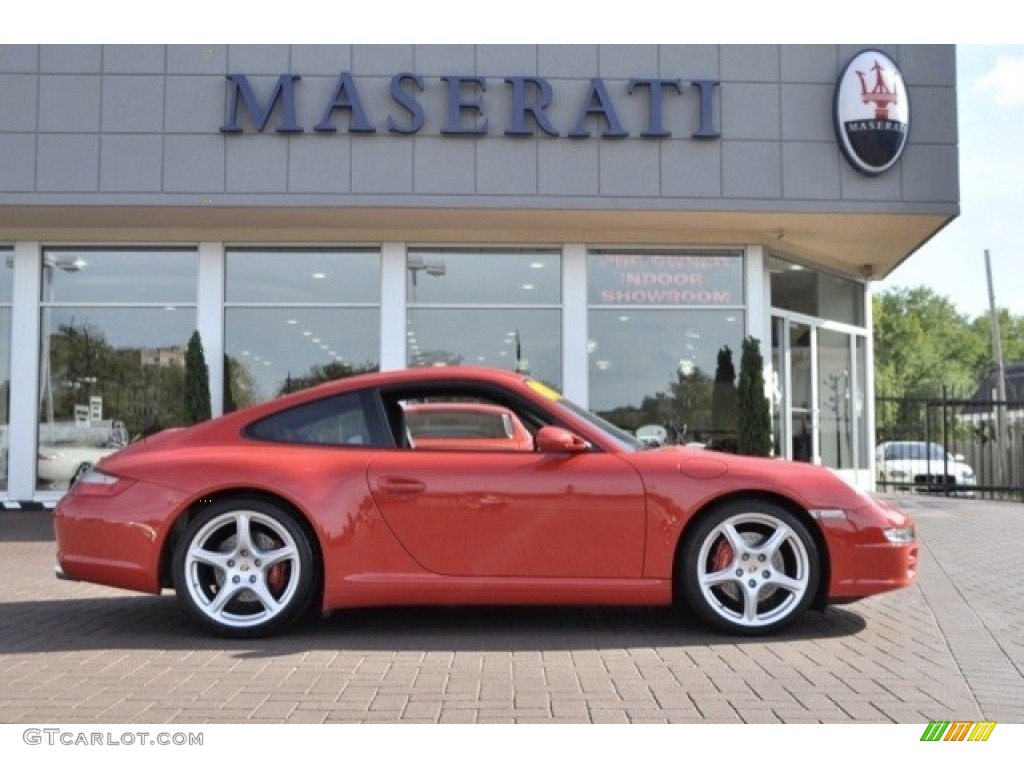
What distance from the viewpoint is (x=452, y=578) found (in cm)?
500

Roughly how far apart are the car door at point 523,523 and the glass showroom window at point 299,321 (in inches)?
304

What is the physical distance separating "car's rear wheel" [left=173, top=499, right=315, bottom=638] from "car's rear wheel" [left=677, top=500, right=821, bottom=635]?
1.89 m

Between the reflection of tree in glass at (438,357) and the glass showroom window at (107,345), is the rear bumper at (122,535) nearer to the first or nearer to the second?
the reflection of tree in glass at (438,357)

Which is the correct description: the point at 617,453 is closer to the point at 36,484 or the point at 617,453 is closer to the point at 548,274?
the point at 548,274

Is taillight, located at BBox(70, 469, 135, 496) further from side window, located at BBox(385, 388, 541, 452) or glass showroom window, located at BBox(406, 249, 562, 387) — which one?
glass showroom window, located at BBox(406, 249, 562, 387)

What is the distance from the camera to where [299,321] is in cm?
1273

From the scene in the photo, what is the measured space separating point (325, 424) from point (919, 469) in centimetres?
1714

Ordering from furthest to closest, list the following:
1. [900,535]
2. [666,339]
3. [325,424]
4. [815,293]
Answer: [815,293] → [666,339] → [325,424] → [900,535]

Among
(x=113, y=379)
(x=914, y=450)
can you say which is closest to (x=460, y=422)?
(x=113, y=379)

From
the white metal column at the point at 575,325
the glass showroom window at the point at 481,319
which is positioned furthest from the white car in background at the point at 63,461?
the white metal column at the point at 575,325

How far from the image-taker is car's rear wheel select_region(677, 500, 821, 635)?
5031mm

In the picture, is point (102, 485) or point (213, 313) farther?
point (213, 313)

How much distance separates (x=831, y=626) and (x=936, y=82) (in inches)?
323

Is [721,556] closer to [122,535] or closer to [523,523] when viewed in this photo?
[523,523]
